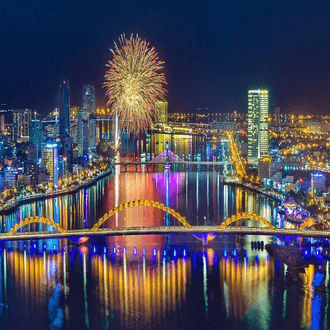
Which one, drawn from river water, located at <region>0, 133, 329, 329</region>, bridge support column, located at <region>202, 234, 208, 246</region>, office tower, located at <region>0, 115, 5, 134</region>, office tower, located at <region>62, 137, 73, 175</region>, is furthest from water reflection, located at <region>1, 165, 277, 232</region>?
office tower, located at <region>0, 115, 5, 134</region>

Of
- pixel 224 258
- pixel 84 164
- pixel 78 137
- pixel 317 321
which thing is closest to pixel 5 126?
pixel 78 137

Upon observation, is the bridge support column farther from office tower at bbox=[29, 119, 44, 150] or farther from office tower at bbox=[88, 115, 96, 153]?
office tower at bbox=[29, 119, 44, 150]

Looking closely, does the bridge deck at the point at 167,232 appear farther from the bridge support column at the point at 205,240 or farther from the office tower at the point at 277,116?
the office tower at the point at 277,116

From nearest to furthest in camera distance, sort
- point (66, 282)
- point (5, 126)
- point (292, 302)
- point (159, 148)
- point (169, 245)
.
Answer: point (292, 302) → point (66, 282) → point (169, 245) → point (159, 148) → point (5, 126)

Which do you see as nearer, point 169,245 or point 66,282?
point 66,282

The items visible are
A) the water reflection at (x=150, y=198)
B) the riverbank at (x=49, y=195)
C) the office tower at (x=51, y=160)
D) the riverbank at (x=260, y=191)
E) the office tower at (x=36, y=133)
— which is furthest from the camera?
the office tower at (x=36, y=133)

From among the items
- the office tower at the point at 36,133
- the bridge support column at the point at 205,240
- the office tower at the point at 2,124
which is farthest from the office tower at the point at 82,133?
the bridge support column at the point at 205,240

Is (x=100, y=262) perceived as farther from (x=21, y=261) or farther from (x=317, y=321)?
(x=317, y=321)
